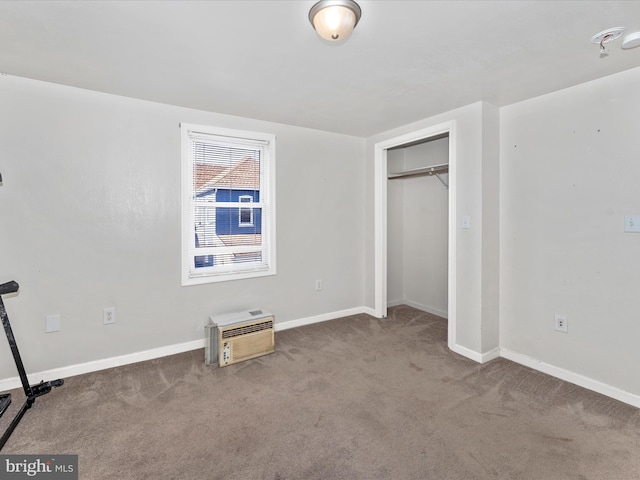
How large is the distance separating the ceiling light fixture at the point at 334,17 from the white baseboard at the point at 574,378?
9.93 ft

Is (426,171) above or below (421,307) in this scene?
above

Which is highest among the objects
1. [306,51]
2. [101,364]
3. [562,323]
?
[306,51]

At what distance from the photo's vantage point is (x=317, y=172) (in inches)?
157


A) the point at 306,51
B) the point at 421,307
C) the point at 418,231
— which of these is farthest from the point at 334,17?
the point at 421,307

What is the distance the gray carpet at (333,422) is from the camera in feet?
5.68

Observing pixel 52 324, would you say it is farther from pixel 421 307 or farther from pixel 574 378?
pixel 574 378

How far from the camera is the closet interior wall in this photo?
429 cm

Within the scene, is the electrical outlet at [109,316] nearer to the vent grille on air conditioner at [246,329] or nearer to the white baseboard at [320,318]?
the vent grille on air conditioner at [246,329]

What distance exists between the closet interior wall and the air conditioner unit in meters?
2.22

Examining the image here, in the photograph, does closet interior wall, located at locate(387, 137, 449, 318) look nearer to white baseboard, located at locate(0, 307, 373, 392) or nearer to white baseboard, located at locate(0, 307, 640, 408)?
white baseboard, located at locate(0, 307, 640, 408)

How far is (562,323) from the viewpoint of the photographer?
8.86ft

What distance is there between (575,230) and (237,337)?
3014mm

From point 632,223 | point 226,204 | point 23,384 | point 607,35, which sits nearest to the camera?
point 607,35

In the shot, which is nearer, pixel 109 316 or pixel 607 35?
pixel 607 35
